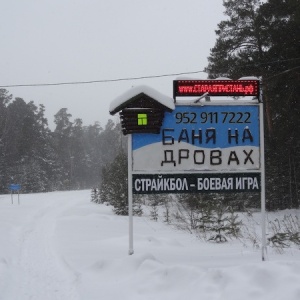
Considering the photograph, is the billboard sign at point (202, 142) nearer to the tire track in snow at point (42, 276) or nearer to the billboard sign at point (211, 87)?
the billboard sign at point (211, 87)

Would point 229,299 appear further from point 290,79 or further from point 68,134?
point 68,134

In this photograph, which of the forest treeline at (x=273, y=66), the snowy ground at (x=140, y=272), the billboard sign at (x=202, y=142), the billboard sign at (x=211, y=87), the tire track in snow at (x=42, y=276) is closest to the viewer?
the snowy ground at (x=140, y=272)

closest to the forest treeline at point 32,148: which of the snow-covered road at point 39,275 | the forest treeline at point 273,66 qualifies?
the forest treeline at point 273,66

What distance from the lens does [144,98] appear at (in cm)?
827

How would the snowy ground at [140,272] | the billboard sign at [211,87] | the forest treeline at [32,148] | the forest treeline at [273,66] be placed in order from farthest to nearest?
the forest treeline at [32,148] → the forest treeline at [273,66] → the billboard sign at [211,87] → the snowy ground at [140,272]

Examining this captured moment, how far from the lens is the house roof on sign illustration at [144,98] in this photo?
8109mm

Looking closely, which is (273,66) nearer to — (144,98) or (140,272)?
(144,98)

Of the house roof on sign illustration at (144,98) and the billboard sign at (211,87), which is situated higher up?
the billboard sign at (211,87)

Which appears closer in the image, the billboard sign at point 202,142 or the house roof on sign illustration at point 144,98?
the house roof on sign illustration at point 144,98

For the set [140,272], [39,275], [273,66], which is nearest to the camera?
[140,272]

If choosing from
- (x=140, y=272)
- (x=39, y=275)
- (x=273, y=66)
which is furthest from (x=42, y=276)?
(x=273, y=66)

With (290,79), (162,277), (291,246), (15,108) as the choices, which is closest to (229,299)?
(162,277)

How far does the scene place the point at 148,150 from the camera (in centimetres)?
826

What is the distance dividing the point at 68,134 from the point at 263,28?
71.6 meters
